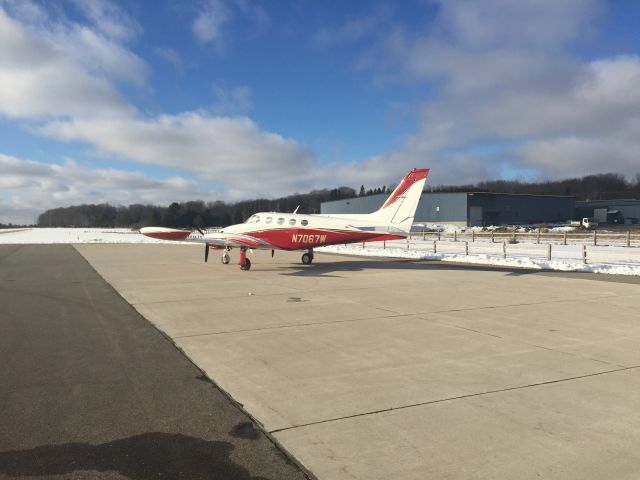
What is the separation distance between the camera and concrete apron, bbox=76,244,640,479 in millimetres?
4270

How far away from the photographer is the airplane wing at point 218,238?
2072 centimetres

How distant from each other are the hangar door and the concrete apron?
8147 centimetres

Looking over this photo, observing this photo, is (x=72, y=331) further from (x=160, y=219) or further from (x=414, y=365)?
(x=160, y=219)

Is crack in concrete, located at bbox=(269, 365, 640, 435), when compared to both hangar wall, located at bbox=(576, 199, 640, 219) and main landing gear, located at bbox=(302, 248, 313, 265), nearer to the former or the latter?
main landing gear, located at bbox=(302, 248, 313, 265)

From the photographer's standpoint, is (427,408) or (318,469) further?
(427,408)

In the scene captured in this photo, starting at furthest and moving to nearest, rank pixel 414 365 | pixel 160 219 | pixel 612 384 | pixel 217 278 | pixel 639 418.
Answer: pixel 160 219 < pixel 217 278 < pixel 414 365 < pixel 612 384 < pixel 639 418

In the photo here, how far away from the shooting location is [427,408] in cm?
531

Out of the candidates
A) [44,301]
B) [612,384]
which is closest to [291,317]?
[612,384]

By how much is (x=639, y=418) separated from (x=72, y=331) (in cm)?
909

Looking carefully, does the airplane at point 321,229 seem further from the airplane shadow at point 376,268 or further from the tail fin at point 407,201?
the airplane shadow at point 376,268

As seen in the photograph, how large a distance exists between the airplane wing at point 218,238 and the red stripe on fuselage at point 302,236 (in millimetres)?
270

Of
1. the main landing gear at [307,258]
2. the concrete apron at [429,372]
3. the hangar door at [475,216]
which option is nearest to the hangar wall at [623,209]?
the hangar door at [475,216]

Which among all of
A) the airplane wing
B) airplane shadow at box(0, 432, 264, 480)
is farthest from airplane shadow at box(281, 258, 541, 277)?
airplane shadow at box(0, 432, 264, 480)

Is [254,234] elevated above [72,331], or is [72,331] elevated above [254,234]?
[254,234]
